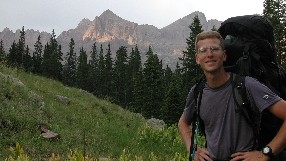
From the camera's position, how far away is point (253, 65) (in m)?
3.39

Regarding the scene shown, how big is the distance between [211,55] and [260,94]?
54 centimetres

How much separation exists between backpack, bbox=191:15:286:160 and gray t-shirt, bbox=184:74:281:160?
0.07 metres

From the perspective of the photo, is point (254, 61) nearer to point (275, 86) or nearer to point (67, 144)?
point (275, 86)

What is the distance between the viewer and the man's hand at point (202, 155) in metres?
3.44

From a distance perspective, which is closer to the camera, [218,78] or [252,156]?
[252,156]

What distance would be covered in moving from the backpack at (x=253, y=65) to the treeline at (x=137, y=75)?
3268 cm

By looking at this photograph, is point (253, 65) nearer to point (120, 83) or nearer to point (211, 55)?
point (211, 55)

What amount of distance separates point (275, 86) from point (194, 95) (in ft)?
2.45

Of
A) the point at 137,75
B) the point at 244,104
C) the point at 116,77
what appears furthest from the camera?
the point at 116,77

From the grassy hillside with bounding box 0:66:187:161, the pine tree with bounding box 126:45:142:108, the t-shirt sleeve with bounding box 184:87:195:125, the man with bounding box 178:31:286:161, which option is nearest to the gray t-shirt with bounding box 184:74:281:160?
the man with bounding box 178:31:286:161

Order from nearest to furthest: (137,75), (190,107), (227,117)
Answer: (227,117) < (190,107) < (137,75)

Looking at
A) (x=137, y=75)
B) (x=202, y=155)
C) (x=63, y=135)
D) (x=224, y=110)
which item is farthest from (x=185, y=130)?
(x=137, y=75)

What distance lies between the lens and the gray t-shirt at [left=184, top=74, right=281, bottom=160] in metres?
3.10

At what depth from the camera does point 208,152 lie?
3.48m
